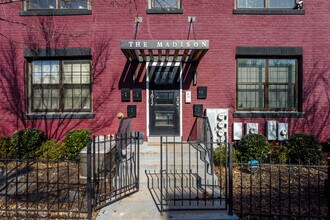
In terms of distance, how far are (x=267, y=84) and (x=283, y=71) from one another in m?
0.71

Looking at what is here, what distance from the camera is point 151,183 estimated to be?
6324 millimetres

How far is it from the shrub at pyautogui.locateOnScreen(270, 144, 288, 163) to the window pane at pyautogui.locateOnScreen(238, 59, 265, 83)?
Result: 2356 mm

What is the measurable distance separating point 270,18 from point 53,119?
7.94 m

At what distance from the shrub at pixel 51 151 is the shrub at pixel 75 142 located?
19 cm

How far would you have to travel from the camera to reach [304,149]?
8.58 m

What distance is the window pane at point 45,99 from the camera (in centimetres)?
997

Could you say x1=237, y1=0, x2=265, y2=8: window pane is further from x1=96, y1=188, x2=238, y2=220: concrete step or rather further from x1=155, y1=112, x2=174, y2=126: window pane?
x1=96, y1=188, x2=238, y2=220: concrete step

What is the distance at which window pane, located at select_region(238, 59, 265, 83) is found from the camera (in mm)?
9898

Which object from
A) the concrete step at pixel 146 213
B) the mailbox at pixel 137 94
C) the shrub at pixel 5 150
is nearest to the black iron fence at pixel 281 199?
the concrete step at pixel 146 213

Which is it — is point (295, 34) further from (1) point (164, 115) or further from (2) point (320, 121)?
(1) point (164, 115)

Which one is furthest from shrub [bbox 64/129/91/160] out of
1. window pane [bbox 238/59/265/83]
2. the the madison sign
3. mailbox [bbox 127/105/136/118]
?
window pane [bbox 238/59/265/83]

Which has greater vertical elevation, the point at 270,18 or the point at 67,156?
the point at 270,18

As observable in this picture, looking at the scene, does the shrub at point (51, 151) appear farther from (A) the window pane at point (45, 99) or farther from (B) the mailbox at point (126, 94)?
(B) the mailbox at point (126, 94)

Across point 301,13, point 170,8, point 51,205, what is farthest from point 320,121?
point 51,205
